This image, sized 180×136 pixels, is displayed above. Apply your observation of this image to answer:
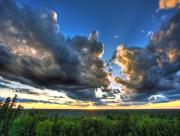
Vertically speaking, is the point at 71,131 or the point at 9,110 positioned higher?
the point at 9,110

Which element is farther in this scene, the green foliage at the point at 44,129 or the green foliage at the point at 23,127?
the green foliage at the point at 44,129

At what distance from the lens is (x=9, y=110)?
385 feet

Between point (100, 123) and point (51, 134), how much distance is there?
29.4 m

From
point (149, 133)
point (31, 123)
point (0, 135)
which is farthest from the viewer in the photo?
point (31, 123)

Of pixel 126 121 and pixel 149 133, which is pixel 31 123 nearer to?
pixel 126 121

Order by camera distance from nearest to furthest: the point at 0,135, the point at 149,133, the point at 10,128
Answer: the point at 0,135 → the point at 10,128 → the point at 149,133

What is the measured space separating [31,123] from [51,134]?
1910cm

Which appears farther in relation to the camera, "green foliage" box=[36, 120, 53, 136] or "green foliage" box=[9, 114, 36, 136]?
"green foliage" box=[36, 120, 53, 136]

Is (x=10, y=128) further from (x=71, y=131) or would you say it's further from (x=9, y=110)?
(x=71, y=131)

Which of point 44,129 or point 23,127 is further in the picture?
point 23,127

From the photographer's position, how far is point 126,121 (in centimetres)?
12538

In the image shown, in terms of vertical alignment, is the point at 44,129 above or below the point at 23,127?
below

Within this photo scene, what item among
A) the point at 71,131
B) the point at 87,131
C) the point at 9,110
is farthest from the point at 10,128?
the point at 87,131

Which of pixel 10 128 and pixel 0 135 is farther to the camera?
pixel 10 128
